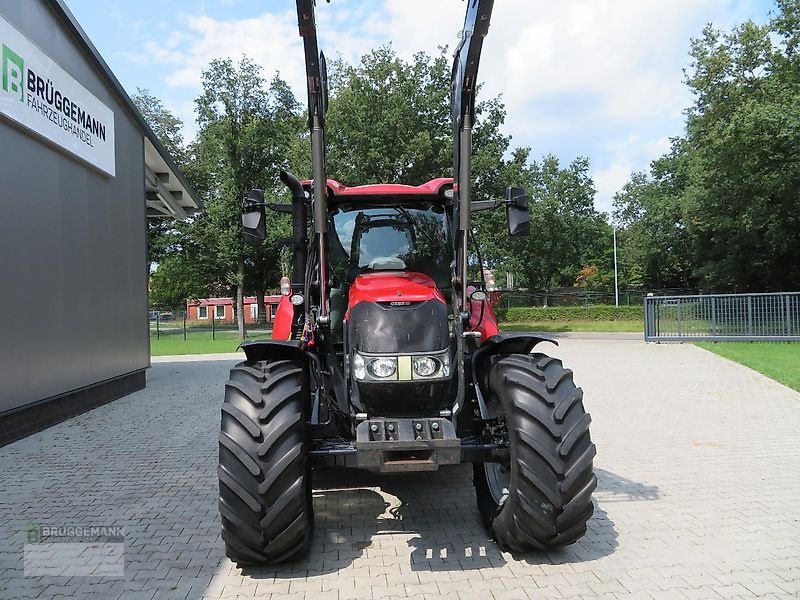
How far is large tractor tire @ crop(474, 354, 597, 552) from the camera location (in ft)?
11.7

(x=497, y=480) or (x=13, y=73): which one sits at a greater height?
(x=13, y=73)

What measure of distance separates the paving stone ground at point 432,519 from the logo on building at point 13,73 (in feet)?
14.2

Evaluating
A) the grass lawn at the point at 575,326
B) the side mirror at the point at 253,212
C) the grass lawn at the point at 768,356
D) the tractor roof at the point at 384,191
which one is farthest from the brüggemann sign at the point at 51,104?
the grass lawn at the point at 575,326

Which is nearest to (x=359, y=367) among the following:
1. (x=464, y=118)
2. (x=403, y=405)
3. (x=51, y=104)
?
(x=403, y=405)

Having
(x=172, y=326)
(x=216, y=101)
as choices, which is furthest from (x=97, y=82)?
(x=216, y=101)

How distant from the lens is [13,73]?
7.79 meters

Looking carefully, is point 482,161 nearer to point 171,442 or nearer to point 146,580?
point 171,442

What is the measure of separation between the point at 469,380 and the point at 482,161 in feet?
68.2

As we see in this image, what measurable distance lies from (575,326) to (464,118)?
33630mm

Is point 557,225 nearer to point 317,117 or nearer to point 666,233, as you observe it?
point 666,233

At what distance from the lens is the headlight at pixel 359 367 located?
12.6 ft

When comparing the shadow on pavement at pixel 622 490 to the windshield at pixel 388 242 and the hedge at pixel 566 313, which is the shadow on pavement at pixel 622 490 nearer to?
the windshield at pixel 388 242

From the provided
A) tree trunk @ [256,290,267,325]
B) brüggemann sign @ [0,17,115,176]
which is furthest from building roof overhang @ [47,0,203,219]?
tree trunk @ [256,290,267,325]

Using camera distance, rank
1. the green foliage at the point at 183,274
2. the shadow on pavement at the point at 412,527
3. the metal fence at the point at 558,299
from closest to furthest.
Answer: the shadow on pavement at the point at 412,527
the green foliage at the point at 183,274
the metal fence at the point at 558,299
